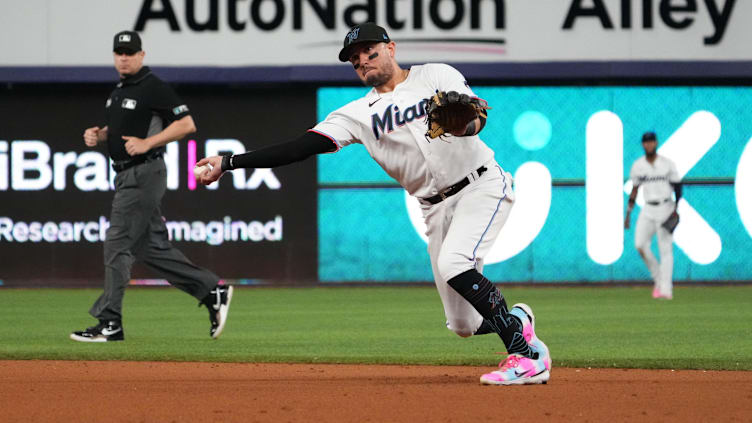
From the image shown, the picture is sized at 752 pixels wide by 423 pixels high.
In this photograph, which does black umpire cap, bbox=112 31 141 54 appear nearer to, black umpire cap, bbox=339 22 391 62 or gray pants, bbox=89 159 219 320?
gray pants, bbox=89 159 219 320

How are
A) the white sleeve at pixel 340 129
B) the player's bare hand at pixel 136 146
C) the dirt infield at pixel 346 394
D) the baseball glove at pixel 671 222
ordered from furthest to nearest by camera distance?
1. the baseball glove at pixel 671 222
2. the player's bare hand at pixel 136 146
3. the white sleeve at pixel 340 129
4. the dirt infield at pixel 346 394

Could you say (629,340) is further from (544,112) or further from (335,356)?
(544,112)

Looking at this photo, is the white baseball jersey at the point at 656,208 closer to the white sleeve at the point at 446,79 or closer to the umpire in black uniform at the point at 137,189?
the umpire in black uniform at the point at 137,189

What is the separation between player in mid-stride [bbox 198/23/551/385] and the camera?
6.79 meters

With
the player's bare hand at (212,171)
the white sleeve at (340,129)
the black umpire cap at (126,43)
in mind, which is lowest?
the player's bare hand at (212,171)

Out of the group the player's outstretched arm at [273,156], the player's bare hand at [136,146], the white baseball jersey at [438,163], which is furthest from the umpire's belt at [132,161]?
the white baseball jersey at [438,163]

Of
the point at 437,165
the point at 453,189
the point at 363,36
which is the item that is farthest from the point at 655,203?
the point at 363,36

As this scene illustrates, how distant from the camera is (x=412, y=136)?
22.5 ft

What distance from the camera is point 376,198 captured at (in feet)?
61.9

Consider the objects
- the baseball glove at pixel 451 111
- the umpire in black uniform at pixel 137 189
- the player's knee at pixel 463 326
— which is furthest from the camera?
the umpire in black uniform at pixel 137 189

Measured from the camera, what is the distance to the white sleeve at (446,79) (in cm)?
685

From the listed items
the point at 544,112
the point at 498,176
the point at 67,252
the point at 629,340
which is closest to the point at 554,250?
the point at 544,112

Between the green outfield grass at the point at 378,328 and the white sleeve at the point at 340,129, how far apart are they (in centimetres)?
196

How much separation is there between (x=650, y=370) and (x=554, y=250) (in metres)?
11.0
